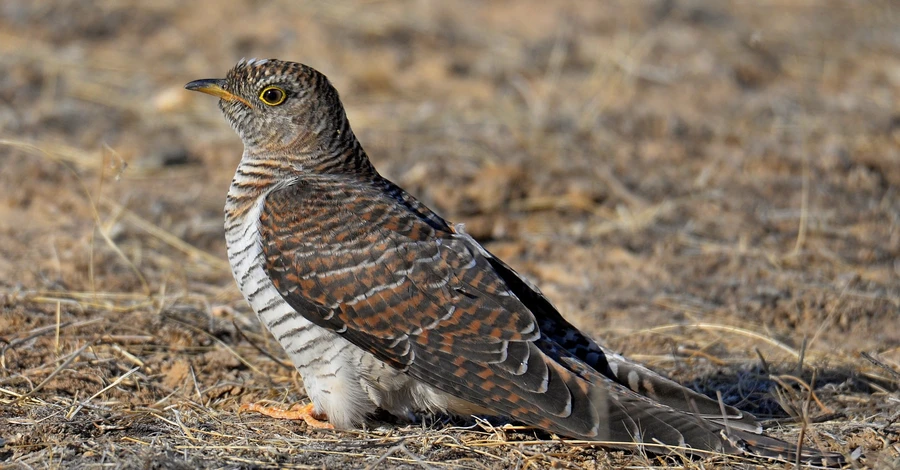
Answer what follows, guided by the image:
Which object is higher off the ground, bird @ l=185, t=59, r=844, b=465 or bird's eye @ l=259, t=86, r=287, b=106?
bird's eye @ l=259, t=86, r=287, b=106

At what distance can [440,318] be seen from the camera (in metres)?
4.14

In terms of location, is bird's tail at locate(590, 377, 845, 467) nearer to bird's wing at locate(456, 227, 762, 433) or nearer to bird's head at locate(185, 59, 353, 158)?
bird's wing at locate(456, 227, 762, 433)

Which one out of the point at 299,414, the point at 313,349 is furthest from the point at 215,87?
the point at 299,414

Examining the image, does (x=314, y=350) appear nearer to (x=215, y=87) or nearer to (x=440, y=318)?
(x=440, y=318)

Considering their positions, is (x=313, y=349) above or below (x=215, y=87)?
below

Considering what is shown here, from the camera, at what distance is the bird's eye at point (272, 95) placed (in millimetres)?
4816

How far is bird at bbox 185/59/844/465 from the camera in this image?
4000mm

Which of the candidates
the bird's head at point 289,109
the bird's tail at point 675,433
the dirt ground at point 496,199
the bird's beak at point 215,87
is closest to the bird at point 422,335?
the bird's tail at point 675,433

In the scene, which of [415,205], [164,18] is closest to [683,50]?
[164,18]

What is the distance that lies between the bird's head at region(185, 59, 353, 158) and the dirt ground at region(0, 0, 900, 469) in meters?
0.72

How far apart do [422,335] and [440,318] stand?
10cm

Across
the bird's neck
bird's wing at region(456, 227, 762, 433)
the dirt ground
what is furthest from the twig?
bird's wing at region(456, 227, 762, 433)

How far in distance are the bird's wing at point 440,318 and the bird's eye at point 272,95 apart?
643mm

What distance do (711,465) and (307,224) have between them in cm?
196
